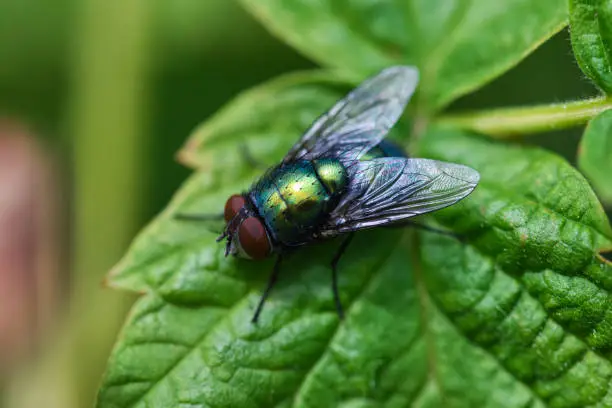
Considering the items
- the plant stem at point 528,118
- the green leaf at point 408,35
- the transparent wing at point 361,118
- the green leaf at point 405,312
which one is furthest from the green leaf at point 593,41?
the transparent wing at point 361,118

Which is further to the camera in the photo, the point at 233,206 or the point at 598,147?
the point at 233,206

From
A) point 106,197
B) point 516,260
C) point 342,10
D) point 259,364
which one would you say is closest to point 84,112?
point 106,197

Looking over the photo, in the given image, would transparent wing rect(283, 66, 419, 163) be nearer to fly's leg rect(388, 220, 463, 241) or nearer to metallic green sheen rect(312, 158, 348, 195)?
metallic green sheen rect(312, 158, 348, 195)

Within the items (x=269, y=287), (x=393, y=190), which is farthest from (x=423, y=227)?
(x=269, y=287)

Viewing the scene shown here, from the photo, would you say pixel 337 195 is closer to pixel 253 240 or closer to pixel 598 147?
pixel 253 240

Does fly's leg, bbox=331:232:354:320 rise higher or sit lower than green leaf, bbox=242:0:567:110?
lower

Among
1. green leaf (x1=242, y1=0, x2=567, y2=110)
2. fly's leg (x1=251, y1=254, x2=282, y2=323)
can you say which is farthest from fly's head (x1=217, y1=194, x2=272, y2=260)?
green leaf (x1=242, y1=0, x2=567, y2=110)

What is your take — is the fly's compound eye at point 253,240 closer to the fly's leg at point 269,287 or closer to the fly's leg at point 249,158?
the fly's leg at point 269,287
